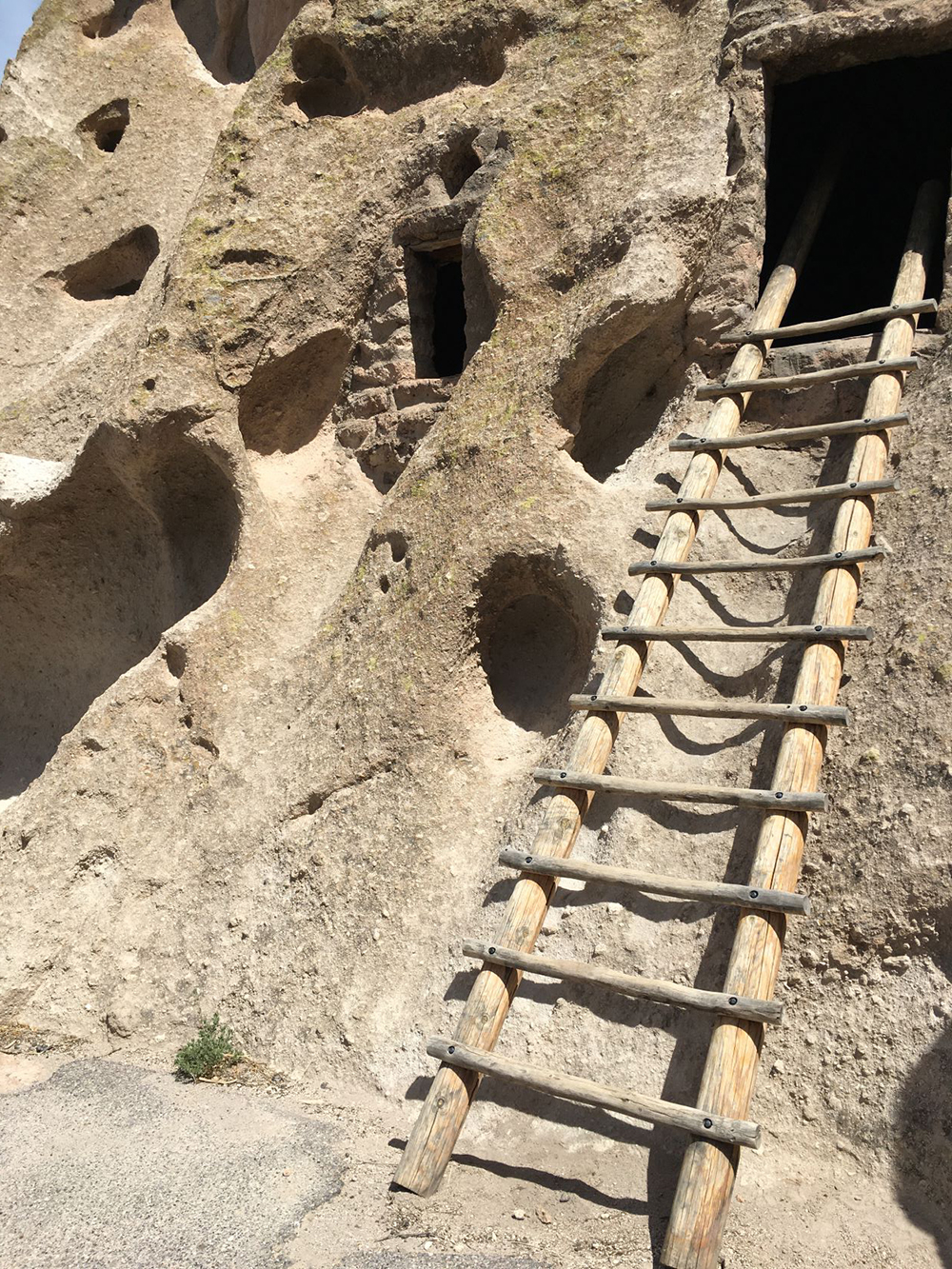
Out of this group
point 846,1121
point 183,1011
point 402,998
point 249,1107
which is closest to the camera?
point 846,1121

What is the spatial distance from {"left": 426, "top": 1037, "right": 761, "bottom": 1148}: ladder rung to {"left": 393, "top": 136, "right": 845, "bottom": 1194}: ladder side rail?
0.05 meters

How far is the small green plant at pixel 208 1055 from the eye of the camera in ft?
12.6

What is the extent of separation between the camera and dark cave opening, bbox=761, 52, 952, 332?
5898mm

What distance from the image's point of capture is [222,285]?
5.90 metres

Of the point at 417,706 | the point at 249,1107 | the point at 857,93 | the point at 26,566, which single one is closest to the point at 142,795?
the point at 417,706

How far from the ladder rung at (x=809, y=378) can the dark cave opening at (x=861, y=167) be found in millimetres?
1133

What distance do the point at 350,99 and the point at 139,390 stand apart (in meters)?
2.50

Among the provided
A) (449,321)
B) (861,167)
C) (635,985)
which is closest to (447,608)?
(635,985)

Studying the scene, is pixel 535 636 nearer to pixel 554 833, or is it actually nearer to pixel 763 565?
pixel 763 565

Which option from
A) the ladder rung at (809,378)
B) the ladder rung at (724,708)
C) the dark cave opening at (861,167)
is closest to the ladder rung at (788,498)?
the ladder rung at (809,378)

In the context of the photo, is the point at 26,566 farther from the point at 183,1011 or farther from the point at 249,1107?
the point at 249,1107

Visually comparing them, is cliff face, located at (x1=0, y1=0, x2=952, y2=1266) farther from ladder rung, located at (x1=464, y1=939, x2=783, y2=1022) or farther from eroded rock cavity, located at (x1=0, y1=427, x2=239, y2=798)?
ladder rung, located at (x1=464, y1=939, x2=783, y2=1022)

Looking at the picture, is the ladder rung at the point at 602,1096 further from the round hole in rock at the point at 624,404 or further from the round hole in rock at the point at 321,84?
the round hole in rock at the point at 321,84

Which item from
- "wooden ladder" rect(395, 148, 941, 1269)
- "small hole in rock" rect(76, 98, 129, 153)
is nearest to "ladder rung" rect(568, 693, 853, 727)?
"wooden ladder" rect(395, 148, 941, 1269)
